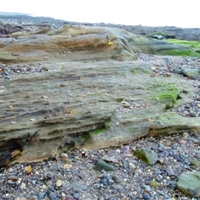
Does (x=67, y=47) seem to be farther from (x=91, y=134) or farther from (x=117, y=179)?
(x=117, y=179)

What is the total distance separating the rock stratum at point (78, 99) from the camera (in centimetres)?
636

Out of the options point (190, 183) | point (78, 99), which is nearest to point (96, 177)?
point (190, 183)

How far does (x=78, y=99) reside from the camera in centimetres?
776

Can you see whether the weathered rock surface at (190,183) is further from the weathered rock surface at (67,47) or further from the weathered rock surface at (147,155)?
the weathered rock surface at (67,47)

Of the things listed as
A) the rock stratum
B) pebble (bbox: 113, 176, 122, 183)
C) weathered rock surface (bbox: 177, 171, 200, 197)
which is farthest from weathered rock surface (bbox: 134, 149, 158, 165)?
pebble (bbox: 113, 176, 122, 183)

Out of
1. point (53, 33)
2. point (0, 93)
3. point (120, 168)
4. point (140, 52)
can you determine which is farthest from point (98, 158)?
point (140, 52)

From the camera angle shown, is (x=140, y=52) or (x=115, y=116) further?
(x=140, y=52)

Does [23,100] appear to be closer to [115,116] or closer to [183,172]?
[115,116]

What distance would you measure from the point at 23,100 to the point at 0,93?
0.71 m

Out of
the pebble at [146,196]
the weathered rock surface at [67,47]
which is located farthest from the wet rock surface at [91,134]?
the weathered rock surface at [67,47]

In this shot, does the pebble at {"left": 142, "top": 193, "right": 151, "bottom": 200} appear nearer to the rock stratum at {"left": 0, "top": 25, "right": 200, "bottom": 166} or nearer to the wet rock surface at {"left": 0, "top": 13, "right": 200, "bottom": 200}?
the wet rock surface at {"left": 0, "top": 13, "right": 200, "bottom": 200}

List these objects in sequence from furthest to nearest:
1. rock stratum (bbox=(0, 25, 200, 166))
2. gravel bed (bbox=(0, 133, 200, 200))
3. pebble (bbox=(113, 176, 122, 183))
Result: rock stratum (bbox=(0, 25, 200, 166))
pebble (bbox=(113, 176, 122, 183))
gravel bed (bbox=(0, 133, 200, 200))

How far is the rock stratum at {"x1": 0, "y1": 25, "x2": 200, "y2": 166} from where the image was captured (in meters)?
6.36

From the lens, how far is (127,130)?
7.32m
